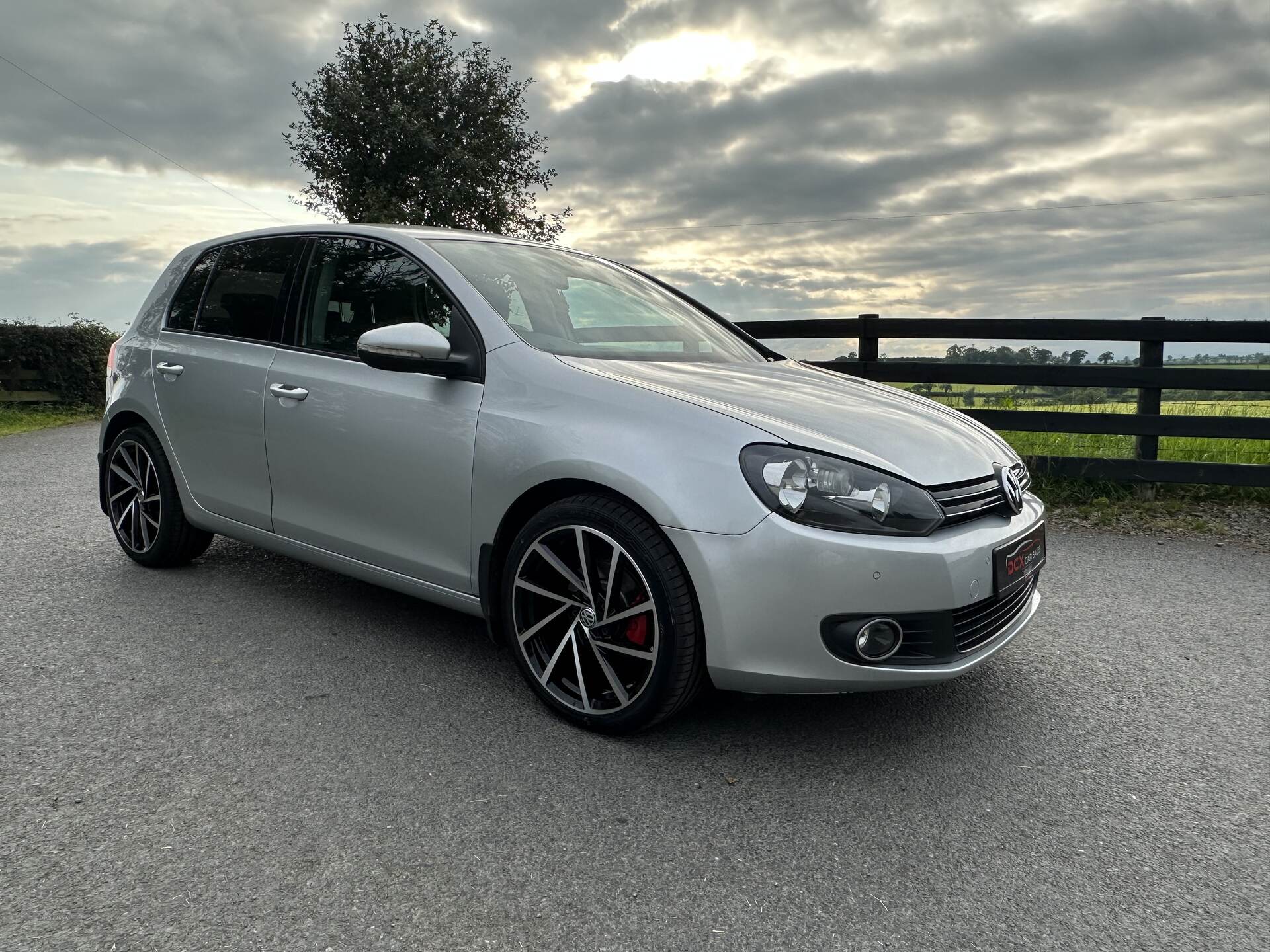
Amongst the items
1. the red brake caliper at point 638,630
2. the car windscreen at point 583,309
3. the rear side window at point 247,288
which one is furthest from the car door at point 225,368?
the red brake caliper at point 638,630

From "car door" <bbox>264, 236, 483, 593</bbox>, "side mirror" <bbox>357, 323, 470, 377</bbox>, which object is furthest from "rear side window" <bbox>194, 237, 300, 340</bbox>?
"side mirror" <bbox>357, 323, 470, 377</bbox>

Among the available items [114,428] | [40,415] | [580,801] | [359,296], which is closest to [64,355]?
[40,415]

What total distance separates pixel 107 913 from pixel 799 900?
1537 millimetres

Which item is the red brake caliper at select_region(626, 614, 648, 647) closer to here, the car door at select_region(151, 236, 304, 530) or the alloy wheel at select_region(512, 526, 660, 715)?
the alloy wheel at select_region(512, 526, 660, 715)

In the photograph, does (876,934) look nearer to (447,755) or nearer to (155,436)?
(447,755)

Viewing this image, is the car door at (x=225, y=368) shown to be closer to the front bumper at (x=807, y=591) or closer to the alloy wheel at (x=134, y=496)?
the alloy wheel at (x=134, y=496)

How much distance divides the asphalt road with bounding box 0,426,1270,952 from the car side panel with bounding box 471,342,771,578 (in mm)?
761

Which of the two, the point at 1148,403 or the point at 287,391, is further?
the point at 1148,403

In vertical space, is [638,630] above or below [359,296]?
below

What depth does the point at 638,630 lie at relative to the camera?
280 centimetres

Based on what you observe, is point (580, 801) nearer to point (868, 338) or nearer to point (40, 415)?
point (868, 338)

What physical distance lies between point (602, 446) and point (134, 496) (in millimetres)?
3123

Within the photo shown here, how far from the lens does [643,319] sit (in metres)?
3.79

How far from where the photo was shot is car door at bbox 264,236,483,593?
125 inches
